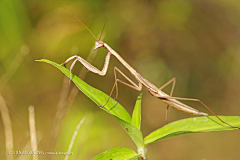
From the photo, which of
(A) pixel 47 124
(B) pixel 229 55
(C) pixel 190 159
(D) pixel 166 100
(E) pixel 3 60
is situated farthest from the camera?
(B) pixel 229 55

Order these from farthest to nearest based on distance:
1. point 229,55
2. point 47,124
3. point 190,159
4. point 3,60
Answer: point 229,55 → point 190,159 → point 47,124 → point 3,60

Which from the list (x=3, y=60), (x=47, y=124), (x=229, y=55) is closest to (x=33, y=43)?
(x=3, y=60)

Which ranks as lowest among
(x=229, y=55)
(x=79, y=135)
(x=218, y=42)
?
(x=79, y=135)

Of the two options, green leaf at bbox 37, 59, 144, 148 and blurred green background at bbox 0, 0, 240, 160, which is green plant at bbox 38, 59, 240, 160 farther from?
blurred green background at bbox 0, 0, 240, 160

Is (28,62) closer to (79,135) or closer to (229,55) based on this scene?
(79,135)

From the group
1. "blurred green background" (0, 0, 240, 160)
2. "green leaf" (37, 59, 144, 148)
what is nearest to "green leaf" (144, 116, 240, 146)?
"green leaf" (37, 59, 144, 148)

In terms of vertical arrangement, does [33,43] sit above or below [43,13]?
below
